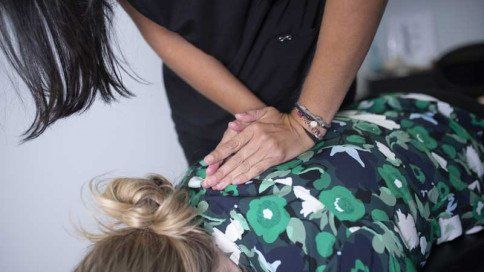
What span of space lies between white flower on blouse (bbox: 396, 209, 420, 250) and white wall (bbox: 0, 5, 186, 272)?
3.30 ft

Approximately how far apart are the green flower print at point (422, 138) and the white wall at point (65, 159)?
0.93 m

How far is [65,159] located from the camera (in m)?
1.37

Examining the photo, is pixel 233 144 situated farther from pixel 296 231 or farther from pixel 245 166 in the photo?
pixel 296 231

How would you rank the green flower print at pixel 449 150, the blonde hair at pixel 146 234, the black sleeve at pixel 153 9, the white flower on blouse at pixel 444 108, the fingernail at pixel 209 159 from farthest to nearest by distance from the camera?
the white flower on blouse at pixel 444 108 < the green flower print at pixel 449 150 < the black sleeve at pixel 153 9 < the fingernail at pixel 209 159 < the blonde hair at pixel 146 234

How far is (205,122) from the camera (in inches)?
43.9

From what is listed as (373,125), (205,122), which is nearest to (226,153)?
(205,122)

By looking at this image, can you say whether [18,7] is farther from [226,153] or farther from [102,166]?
[102,166]

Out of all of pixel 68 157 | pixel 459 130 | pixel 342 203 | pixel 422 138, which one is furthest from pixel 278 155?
pixel 68 157

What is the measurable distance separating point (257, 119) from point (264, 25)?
0.23m

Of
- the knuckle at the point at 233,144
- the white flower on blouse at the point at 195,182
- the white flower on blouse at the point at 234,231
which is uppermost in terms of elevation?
the knuckle at the point at 233,144

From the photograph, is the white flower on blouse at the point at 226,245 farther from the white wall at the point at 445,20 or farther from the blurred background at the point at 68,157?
the white wall at the point at 445,20

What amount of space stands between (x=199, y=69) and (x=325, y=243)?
53 centimetres

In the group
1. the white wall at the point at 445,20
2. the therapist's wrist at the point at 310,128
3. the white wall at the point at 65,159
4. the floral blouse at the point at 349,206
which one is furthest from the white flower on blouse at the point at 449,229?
the white wall at the point at 445,20

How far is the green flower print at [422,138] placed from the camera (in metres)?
1.02
